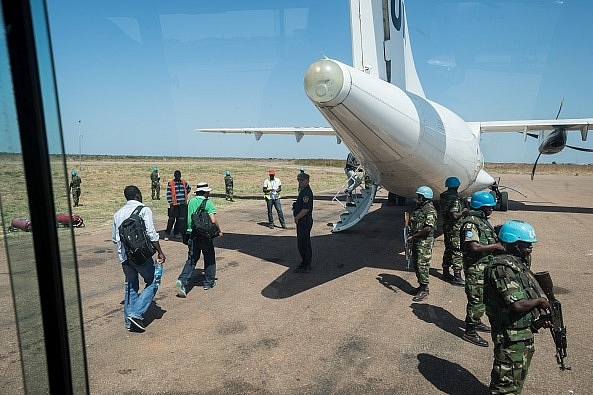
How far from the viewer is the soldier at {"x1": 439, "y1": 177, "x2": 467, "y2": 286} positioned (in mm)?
6609

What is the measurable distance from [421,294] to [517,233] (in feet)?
9.73

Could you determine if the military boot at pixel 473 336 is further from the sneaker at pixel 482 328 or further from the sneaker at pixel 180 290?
the sneaker at pixel 180 290

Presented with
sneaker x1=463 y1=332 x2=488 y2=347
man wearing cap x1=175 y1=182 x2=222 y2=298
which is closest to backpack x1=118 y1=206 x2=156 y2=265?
man wearing cap x1=175 y1=182 x2=222 y2=298

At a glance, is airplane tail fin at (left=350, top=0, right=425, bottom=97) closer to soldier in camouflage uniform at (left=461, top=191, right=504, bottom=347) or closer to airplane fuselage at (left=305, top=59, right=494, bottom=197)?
airplane fuselage at (left=305, top=59, right=494, bottom=197)

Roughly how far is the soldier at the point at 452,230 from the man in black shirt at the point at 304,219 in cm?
235

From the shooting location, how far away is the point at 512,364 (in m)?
3.12

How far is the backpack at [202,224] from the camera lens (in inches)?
239

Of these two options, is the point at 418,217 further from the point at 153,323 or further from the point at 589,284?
the point at 153,323

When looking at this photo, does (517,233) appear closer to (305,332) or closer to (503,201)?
(305,332)

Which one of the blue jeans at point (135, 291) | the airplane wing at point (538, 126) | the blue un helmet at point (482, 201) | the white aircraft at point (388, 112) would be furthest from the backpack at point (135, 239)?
the airplane wing at point (538, 126)

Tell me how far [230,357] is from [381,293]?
287 cm

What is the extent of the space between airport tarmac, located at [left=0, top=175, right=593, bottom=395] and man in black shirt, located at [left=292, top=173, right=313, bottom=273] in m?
0.28

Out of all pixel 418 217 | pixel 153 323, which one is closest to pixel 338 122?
pixel 418 217

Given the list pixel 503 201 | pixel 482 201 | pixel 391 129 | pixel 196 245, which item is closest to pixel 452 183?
pixel 482 201
